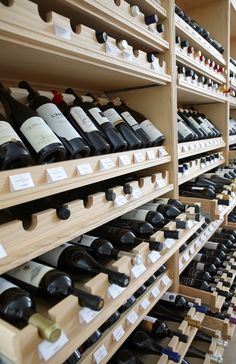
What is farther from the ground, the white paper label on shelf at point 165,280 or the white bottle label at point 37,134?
the white bottle label at point 37,134

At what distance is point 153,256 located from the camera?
0.90m

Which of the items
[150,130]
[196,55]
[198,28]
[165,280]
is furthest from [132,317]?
[198,28]

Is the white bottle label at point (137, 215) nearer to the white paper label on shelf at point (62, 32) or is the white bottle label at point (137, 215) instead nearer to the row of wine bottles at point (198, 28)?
the white paper label on shelf at point (62, 32)

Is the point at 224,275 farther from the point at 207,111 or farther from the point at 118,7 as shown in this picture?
the point at 118,7

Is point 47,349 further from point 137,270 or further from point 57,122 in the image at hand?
point 57,122

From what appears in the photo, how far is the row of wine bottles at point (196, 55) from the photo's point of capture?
1292 millimetres

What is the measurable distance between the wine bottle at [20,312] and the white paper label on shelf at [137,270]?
1.09ft

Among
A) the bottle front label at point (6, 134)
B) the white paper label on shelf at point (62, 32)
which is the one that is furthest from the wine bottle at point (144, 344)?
the white paper label on shelf at point (62, 32)

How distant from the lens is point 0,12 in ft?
1.67

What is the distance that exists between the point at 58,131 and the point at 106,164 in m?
0.17

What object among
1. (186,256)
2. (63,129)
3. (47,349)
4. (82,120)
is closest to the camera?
(47,349)

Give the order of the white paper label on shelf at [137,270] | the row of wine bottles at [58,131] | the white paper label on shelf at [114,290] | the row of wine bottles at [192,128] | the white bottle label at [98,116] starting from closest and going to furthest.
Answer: the row of wine bottles at [58,131]
the white paper label on shelf at [114,290]
the white paper label on shelf at [137,270]
the white bottle label at [98,116]
the row of wine bottles at [192,128]

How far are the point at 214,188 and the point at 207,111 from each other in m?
0.82

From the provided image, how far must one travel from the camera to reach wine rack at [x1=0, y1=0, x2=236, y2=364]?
1.77ft
